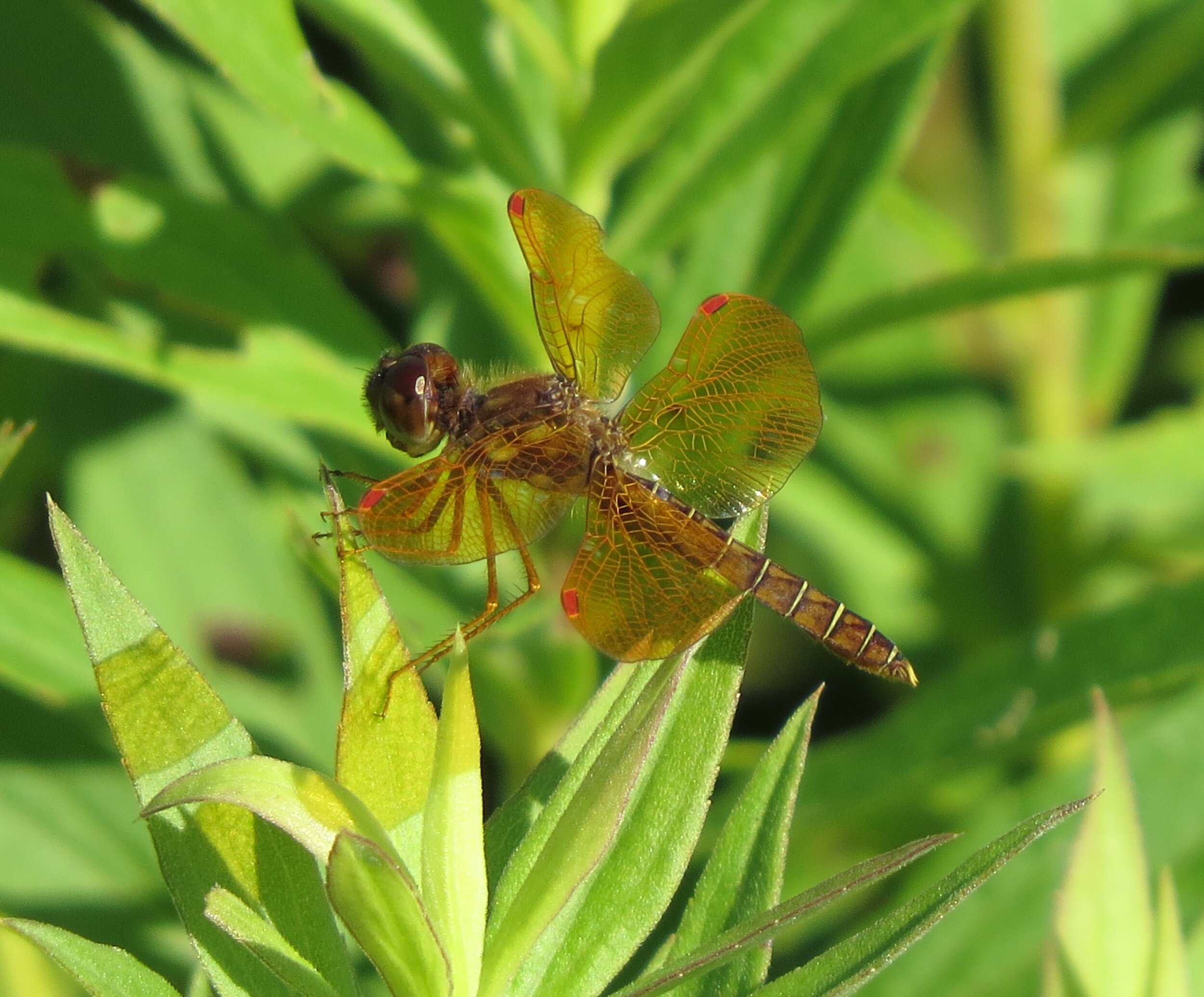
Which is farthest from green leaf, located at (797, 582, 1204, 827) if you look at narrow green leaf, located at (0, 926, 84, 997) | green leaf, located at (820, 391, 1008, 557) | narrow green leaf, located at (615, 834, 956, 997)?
narrow green leaf, located at (0, 926, 84, 997)

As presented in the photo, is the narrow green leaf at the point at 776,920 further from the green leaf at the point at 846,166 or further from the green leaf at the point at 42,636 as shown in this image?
the green leaf at the point at 846,166

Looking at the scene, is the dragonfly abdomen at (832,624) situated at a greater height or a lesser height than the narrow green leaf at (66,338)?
greater

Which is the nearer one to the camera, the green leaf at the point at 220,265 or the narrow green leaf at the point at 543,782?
the narrow green leaf at the point at 543,782

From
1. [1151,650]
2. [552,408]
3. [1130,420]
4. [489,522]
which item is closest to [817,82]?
[552,408]

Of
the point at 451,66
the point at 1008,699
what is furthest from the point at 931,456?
the point at 451,66

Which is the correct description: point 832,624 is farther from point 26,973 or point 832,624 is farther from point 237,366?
point 26,973

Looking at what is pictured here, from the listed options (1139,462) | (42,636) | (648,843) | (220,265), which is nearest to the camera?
(648,843)

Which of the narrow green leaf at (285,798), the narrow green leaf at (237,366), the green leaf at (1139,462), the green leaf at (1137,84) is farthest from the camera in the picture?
the green leaf at (1137,84)

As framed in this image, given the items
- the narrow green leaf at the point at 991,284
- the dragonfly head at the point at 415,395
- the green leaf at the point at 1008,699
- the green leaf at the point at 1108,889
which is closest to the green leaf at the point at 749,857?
the green leaf at the point at 1108,889
